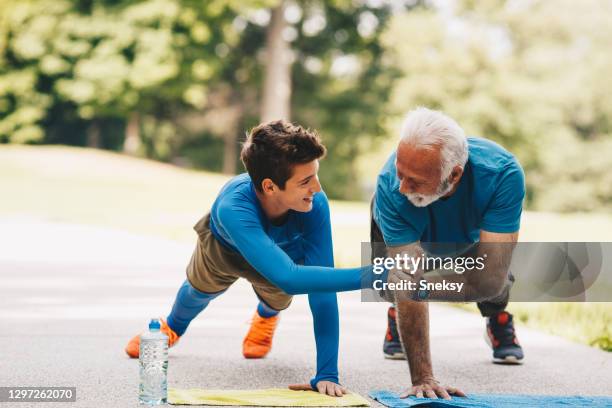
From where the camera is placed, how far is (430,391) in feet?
12.0

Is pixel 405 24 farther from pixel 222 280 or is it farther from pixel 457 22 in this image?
pixel 222 280

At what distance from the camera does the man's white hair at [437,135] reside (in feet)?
11.8

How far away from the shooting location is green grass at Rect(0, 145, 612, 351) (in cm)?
1535

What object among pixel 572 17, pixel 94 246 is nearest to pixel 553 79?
pixel 572 17

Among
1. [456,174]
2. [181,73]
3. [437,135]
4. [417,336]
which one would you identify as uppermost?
[181,73]

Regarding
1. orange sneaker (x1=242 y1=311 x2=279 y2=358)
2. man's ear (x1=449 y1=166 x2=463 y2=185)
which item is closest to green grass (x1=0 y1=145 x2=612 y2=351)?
orange sneaker (x1=242 y1=311 x2=279 y2=358)

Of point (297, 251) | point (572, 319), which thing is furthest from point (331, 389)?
point (572, 319)

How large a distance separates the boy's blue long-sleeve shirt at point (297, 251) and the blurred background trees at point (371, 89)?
28166mm

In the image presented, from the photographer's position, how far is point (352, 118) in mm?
35719

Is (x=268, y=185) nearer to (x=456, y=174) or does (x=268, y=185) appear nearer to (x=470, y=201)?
(x=456, y=174)

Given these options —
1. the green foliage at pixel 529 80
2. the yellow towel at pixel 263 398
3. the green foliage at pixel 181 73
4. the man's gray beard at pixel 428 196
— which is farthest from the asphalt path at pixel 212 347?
the green foliage at pixel 529 80

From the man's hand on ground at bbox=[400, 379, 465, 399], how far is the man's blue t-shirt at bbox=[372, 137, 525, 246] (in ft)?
1.89

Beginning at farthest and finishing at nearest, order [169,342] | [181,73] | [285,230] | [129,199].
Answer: [181,73] → [129,199] → [169,342] → [285,230]

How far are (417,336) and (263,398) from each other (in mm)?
667
